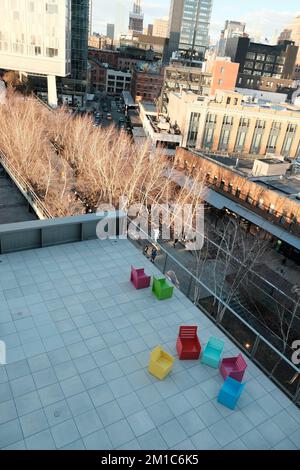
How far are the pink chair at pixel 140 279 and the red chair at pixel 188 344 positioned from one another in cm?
299

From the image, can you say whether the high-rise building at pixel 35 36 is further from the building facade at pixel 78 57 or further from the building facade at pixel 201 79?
the building facade at pixel 78 57

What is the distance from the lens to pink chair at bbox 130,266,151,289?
40.8ft

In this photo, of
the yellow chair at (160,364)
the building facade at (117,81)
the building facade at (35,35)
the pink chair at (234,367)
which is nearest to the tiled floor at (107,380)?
the yellow chair at (160,364)

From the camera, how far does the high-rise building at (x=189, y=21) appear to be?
174 m

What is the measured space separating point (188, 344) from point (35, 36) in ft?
213

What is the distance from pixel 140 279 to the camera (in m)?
12.4

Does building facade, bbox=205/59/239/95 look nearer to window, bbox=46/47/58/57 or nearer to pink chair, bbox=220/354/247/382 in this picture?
window, bbox=46/47/58/57

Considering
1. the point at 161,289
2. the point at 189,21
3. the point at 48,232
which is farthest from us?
the point at 189,21

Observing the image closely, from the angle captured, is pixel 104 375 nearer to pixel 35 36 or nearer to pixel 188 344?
pixel 188 344

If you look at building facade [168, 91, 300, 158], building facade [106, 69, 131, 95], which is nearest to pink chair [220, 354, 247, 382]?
building facade [168, 91, 300, 158]

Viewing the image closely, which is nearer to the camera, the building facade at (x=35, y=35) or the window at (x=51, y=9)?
the window at (x=51, y=9)

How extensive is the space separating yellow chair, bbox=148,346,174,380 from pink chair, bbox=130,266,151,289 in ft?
11.8

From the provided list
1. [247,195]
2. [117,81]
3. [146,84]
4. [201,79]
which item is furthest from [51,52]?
[117,81]
